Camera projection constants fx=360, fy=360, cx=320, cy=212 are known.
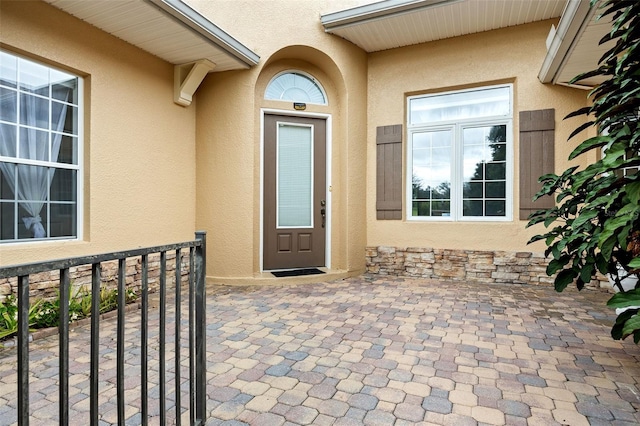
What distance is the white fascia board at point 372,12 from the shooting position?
4.46 m

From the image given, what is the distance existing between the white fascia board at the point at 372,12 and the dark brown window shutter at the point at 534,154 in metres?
1.84

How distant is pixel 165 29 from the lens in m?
3.64

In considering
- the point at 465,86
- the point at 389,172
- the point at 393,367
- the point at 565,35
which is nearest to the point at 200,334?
the point at 393,367

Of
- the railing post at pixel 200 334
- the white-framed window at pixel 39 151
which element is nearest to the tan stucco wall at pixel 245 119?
the white-framed window at pixel 39 151

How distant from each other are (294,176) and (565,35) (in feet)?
11.4

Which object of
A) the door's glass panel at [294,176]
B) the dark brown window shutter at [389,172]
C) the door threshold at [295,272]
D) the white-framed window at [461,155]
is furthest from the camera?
the dark brown window shutter at [389,172]

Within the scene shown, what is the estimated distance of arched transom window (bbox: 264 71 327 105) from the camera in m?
5.13

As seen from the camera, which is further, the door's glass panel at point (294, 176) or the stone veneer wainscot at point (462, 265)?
the door's glass panel at point (294, 176)

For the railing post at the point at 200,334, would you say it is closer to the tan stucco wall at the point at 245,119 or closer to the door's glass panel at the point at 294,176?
the tan stucco wall at the point at 245,119

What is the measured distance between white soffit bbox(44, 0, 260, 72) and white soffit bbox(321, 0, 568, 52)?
1.46 meters

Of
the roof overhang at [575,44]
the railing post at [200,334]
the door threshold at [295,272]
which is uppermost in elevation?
the roof overhang at [575,44]

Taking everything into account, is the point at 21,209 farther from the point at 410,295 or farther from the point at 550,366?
the point at 550,366

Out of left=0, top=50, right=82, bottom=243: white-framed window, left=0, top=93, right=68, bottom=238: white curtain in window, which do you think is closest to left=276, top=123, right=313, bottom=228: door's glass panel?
left=0, top=50, right=82, bottom=243: white-framed window

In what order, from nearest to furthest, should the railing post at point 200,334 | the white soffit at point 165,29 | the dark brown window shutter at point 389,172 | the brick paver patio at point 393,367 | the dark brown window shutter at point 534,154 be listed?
the railing post at point 200,334 → the brick paver patio at point 393,367 → the white soffit at point 165,29 → the dark brown window shutter at point 534,154 → the dark brown window shutter at point 389,172
